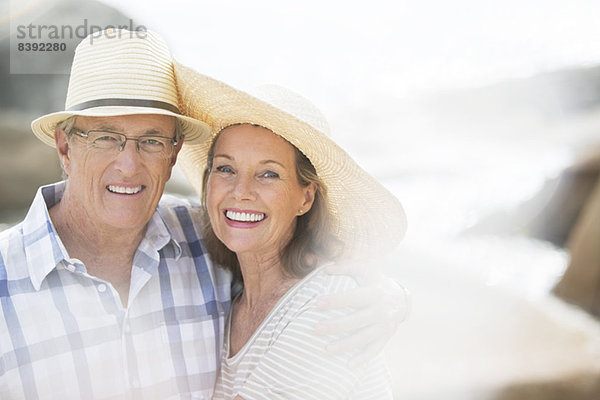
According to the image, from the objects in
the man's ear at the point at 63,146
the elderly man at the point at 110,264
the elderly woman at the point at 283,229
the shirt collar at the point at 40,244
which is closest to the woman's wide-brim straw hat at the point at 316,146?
the elderly woman at the point at 283,229

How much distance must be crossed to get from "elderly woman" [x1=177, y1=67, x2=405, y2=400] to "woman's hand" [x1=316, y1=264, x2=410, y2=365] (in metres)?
0.03

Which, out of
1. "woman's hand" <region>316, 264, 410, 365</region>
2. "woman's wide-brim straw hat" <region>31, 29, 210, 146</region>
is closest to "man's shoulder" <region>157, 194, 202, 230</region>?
"woman's wide-brim straw hat" <region>31, 29, 210, 146</region>

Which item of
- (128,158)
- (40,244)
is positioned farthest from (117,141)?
(40,244)

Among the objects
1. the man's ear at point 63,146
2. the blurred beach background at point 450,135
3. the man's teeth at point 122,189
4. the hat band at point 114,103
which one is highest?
the hat band at point 114,103

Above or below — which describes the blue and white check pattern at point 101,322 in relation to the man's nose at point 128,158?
below

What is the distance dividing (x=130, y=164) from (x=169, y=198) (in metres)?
0.51

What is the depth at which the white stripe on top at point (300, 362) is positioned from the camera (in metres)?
1.78

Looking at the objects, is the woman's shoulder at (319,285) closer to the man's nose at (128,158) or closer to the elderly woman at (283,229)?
the elderly woman at (283,229)

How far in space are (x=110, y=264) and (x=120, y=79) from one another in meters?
0.67

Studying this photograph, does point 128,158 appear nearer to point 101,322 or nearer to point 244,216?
point 244,216

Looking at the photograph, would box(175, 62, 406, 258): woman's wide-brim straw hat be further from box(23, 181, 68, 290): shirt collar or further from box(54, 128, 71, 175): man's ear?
box(23, 181, 68, 290): shirt collar

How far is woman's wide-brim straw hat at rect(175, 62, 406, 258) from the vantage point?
1955mm

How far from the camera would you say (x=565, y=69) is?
409 inches

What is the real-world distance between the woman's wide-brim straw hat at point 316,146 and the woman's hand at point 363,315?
272mm
